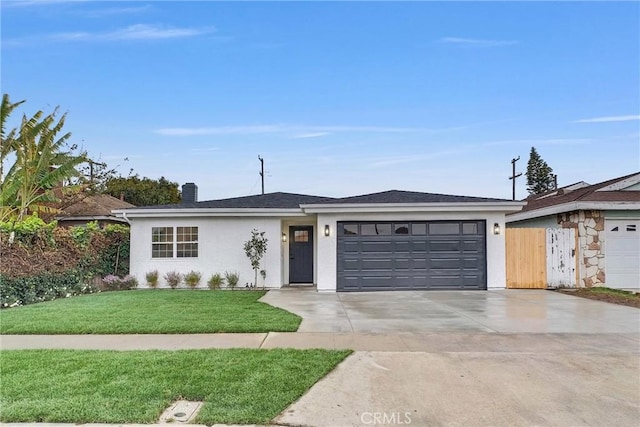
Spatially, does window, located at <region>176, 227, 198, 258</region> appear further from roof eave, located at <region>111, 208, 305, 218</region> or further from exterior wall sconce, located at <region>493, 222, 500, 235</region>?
exterior wall sconce, located at <region>493, 222, 500, 235</region>

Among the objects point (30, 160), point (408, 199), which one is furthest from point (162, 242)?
point (408, 199)

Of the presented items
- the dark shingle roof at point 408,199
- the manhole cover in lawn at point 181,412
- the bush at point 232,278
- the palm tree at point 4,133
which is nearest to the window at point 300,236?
the dark shingle roof at point 408,199

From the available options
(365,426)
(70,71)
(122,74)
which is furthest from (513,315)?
(70,71)

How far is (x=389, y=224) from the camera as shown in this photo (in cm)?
1272

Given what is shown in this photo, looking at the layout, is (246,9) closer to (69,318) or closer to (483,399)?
(69,318)

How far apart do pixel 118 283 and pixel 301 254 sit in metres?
6.41

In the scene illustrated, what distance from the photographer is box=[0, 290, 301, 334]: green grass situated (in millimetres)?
6473

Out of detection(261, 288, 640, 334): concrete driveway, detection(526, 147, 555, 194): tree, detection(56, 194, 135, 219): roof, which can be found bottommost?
detection(261, 288, 640, 334): concrete driveway

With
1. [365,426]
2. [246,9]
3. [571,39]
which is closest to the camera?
[365,426]

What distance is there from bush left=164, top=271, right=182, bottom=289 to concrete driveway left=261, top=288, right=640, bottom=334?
12.6ft

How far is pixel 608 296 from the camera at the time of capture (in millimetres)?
10828

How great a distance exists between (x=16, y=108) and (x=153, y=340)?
489 inches

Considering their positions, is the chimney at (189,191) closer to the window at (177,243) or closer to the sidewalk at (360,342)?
the window at (177,243)

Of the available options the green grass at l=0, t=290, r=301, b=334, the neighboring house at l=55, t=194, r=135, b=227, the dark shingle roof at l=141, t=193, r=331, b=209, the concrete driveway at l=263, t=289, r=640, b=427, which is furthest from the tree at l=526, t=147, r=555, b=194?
the green grass at l=0, t=290, r=301, b=334
